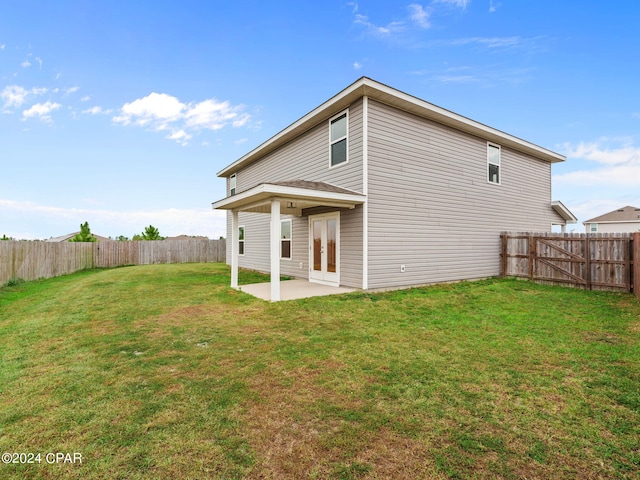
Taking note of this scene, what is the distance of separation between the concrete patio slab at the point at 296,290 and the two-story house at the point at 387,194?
0.38 meters

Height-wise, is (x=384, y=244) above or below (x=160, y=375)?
above

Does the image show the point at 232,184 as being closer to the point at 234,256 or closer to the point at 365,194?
the point at 234,256

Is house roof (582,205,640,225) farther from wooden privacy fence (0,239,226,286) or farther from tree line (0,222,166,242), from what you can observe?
tree line (0,222,166,242)

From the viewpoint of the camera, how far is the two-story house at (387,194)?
804 centimetres

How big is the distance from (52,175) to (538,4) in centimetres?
2262

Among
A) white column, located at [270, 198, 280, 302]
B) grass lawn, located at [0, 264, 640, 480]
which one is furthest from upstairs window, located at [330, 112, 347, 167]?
grass lawn, located at [0, 264, 640, 480]

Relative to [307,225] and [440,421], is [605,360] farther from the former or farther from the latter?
[307,225]

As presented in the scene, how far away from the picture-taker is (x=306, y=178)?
1040cm

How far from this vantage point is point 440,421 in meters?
2.35

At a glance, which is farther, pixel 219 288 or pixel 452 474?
pixel 219 288

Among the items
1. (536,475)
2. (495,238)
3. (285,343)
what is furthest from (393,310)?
(495,238)

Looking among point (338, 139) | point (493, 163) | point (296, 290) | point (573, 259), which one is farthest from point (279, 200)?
point (573, 259)

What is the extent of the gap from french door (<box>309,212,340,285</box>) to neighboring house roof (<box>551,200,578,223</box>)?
11.0m

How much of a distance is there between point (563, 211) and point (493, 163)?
5560 millimetres
